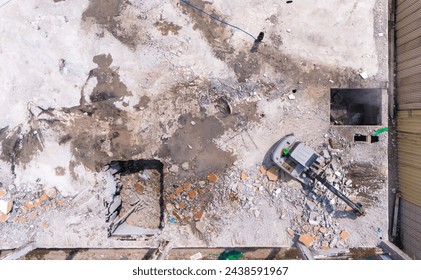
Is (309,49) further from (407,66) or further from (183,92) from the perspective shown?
(183,92)

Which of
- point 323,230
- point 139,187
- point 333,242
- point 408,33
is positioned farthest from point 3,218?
point 408,33

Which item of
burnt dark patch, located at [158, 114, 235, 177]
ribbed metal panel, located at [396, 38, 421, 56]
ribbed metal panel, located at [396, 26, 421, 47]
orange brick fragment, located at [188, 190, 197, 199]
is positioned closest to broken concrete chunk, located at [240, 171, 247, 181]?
burnt dark patch, located at [158, 114, 235, 177]

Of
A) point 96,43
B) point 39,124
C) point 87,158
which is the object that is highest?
point 96,43

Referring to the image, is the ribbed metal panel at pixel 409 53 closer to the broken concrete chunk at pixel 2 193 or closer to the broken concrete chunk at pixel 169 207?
the broken concrete chunk at pixel 169 207

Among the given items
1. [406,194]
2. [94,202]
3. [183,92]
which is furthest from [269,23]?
[94,202]

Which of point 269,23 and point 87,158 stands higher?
point 269,23

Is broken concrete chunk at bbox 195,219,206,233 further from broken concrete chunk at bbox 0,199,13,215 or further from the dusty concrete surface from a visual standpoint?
broken concrete chunk at bbox 0,199,13,215

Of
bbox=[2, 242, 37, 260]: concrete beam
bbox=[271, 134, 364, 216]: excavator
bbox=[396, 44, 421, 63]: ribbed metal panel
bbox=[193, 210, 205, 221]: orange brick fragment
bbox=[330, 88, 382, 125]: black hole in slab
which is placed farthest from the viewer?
bbox=[330, 88, 382, 125]: black hole in slab
